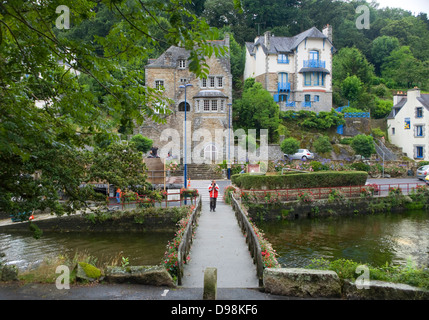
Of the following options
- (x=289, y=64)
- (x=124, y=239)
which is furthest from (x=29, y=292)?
(x=289, y=64)

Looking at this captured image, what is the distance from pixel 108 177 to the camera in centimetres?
1048

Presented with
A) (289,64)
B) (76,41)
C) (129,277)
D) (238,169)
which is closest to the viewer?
(76,41)

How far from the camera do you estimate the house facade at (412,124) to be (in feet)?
138

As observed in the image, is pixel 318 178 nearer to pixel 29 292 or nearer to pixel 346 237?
pixel 346 237

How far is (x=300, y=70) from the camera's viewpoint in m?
49.9

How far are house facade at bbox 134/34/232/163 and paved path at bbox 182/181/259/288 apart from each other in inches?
946

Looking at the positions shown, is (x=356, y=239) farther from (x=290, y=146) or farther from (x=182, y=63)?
(x=182, y=63)

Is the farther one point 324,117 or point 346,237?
point 324,117

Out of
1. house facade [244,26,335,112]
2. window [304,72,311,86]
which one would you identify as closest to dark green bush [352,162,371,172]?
house facade [244,26,335,112]

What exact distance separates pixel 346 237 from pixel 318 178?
7.13 m

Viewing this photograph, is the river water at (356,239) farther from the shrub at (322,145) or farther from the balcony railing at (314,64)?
the balcony railing at (314,64)

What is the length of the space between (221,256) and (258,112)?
34.7 metres

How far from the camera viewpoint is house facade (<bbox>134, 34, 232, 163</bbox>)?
41.5 metres

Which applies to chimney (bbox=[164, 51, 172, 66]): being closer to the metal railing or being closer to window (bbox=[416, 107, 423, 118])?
the metal railing
